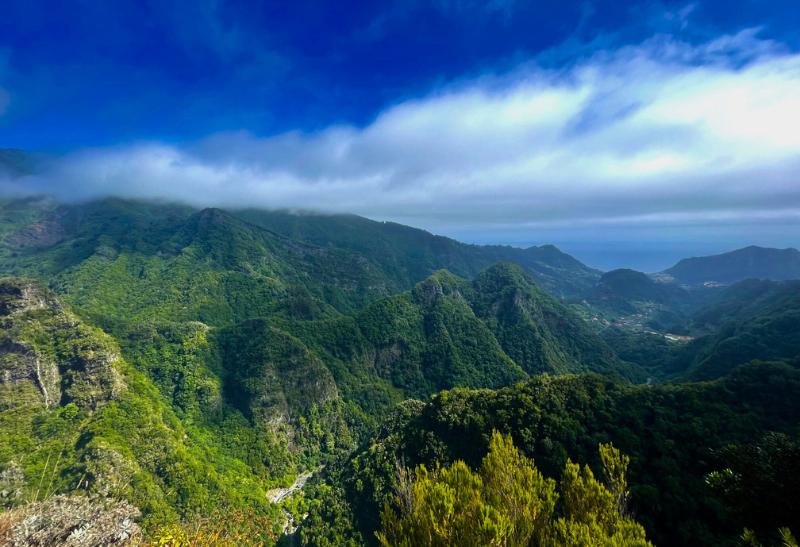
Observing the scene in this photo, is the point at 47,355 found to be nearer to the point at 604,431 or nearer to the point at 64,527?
the point at 64,527

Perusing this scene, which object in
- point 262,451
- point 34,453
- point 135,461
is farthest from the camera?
point 262,451

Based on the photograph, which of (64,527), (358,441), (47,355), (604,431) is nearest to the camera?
(64,527)

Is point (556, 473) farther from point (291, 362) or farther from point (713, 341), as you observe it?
point (713, 341)

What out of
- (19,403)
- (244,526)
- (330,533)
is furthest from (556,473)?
(19,403)

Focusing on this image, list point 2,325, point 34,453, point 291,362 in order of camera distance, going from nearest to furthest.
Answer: point 34,453, point 2,325, point 291,362

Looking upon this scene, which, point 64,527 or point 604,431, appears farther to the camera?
point 604,431

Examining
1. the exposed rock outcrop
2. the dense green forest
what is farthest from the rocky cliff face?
the exposed rock outcrop

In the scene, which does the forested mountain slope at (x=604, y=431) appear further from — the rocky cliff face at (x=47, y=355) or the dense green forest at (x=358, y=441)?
the rocky cliff face at (x=47, y=355)

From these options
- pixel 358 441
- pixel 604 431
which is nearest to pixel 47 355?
pixel 358 441

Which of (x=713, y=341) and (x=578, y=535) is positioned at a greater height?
(x=578, y=535)

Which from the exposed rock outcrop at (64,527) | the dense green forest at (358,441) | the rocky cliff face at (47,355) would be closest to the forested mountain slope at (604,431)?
the dense green forest at (358,441)
